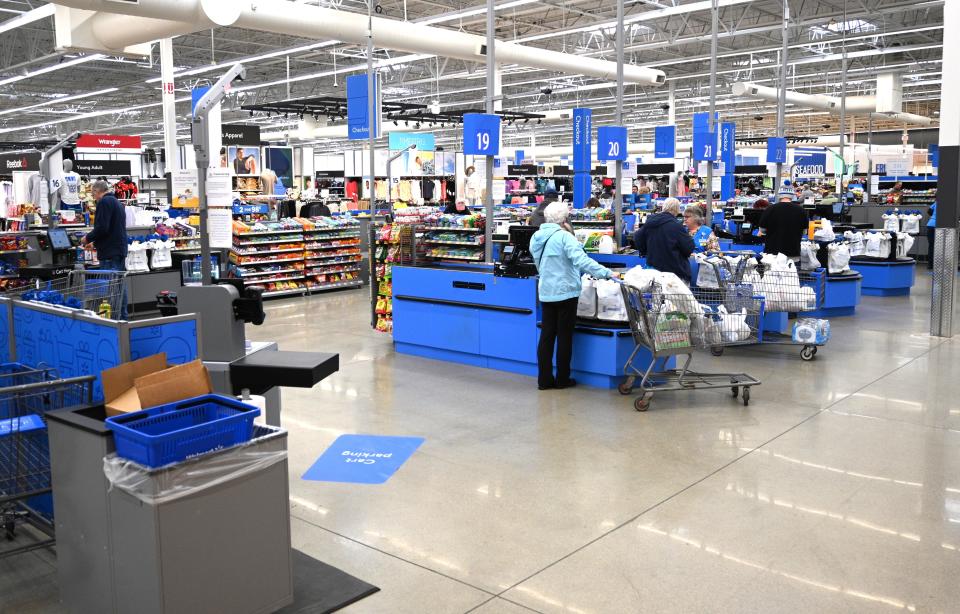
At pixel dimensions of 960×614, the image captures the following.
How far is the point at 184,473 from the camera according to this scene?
2.78 m

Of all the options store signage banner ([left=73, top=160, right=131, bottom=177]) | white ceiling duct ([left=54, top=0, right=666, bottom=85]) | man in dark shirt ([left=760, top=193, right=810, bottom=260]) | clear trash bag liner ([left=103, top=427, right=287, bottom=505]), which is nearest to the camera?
clear trash bag liner ([left=103, top=427, right=287, bottom=505])

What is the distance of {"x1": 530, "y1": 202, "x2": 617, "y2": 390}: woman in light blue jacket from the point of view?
6590 millimetres

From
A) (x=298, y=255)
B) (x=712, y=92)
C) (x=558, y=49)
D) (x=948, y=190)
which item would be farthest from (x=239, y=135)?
(x=948, y=190)

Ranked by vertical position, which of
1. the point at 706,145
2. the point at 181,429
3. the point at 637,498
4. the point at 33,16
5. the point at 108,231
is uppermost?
the point at 33,16

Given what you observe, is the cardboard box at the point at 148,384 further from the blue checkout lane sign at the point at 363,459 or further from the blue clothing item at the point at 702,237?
the blue clothing item at the point at 702,237

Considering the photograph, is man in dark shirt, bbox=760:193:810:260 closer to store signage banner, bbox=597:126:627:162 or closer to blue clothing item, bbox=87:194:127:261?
store signage banner, bbox=597:126:627:162

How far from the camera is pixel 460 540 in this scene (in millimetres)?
3896

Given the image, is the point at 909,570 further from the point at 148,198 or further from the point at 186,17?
the point at 148,198

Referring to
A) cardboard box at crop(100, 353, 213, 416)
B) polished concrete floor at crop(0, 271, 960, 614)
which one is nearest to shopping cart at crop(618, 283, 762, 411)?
polished concrete floor at crop(0, 271, 960, 614)

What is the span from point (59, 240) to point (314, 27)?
17.6 feet

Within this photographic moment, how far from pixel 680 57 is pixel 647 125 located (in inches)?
514

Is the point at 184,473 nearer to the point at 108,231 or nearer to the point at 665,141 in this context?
the point at 108,231

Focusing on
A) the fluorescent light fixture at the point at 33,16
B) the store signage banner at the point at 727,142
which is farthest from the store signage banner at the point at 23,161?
the store signage banner at the point at 727,142

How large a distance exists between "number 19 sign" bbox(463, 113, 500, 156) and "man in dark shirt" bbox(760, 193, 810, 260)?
420 cm
